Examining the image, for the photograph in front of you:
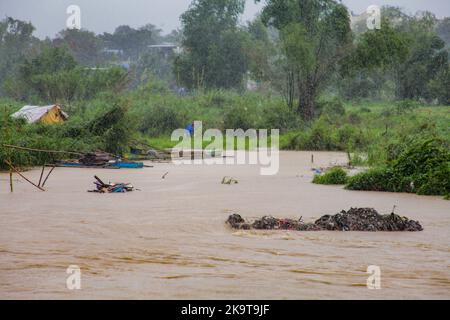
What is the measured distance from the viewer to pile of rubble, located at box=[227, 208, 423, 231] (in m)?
10.6

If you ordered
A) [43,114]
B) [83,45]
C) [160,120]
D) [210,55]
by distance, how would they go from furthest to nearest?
[83,45] → [210,55] → [160,120] → [43,114]

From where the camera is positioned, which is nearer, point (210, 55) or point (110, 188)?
point (110, 188)

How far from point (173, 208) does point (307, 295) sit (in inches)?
229

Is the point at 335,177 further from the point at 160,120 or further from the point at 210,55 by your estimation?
the point at 210,55

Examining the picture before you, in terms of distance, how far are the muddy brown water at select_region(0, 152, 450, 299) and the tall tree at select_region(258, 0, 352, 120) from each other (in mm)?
16653

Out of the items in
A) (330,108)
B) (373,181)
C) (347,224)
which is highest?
(330,108)

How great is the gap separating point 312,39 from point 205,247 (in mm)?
23801

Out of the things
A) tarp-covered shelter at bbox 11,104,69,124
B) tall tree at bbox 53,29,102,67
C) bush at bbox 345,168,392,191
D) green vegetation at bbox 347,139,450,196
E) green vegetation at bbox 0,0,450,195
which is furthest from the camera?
tall tree at bbox 53,29,102,67

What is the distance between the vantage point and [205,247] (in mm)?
9531

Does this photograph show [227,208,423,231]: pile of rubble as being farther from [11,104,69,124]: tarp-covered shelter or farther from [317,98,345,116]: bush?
[317,98,345,116]: bush

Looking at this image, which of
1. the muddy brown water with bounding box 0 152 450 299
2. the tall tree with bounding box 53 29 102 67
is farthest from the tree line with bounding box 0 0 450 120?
the muddy brown water with bounding box 0 152 450 299

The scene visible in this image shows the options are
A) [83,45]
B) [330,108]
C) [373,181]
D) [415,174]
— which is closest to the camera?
[415,174]

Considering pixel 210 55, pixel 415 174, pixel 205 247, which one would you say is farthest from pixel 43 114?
pixel 210 55
